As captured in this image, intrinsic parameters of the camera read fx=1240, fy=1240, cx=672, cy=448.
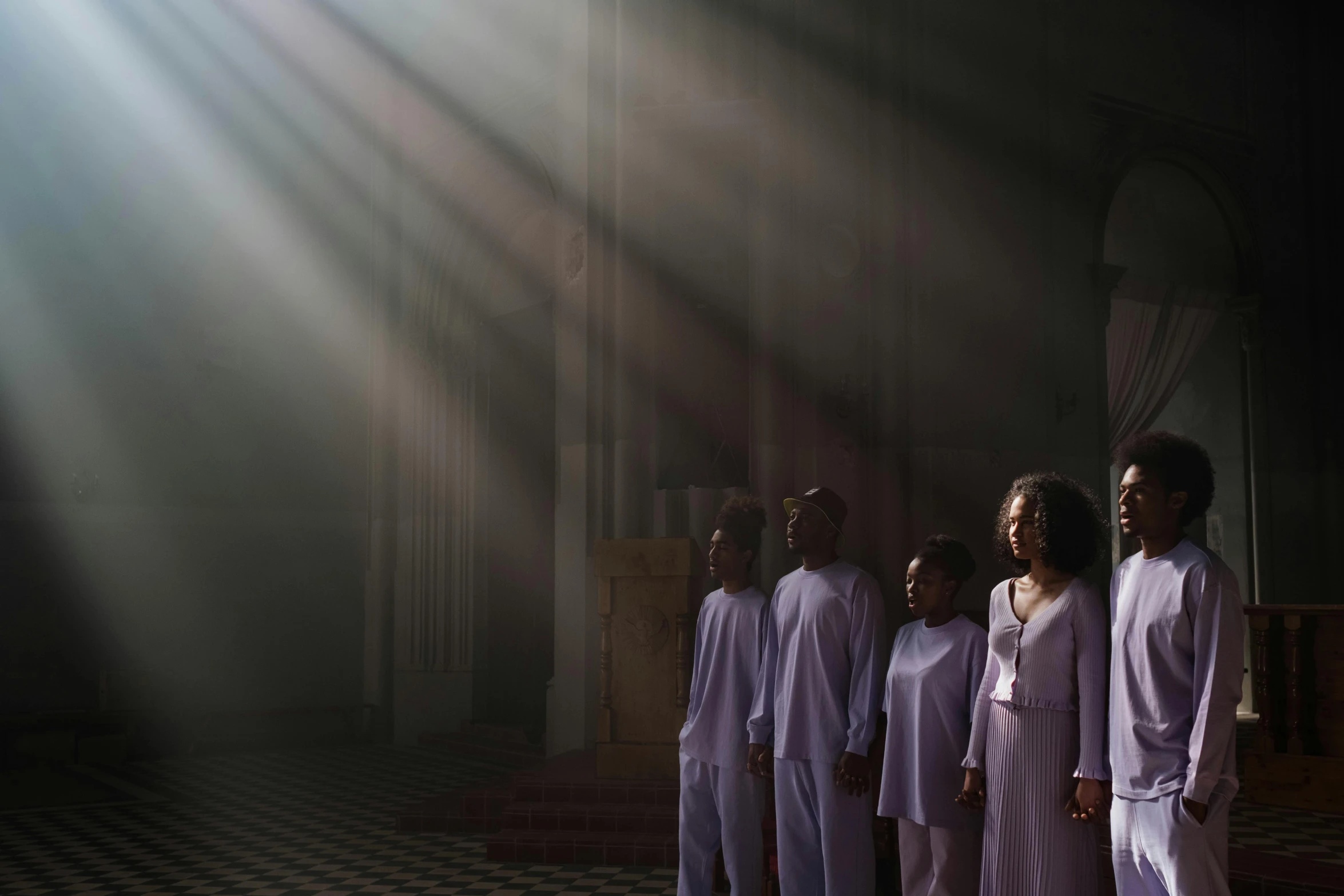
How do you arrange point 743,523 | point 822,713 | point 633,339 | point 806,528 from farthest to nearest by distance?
point 633,339 → point 743,523 → point 806,528 → point 822,713

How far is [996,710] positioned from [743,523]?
63.2 inches

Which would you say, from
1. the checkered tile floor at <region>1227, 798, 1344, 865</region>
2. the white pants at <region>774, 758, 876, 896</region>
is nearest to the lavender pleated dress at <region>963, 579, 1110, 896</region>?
the white pants at <region>774, 758, 876, 896</region>

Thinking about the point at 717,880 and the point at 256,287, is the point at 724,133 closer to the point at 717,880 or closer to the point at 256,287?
the point at 717,880

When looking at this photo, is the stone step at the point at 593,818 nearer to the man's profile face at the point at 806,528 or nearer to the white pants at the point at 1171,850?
the man's profile face at the point at 806,528

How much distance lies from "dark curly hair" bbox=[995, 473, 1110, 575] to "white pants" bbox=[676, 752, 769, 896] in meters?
1.76

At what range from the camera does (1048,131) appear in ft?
30.8

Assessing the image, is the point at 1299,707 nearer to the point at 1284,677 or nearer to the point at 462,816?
the point at 1284,677

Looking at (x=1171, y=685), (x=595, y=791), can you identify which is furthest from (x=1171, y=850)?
(x=595, y=791)

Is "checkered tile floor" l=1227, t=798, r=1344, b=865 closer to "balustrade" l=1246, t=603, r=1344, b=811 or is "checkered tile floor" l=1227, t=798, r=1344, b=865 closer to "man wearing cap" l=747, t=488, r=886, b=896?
"balustrade" l=1246, t=603, r=1344, b=811

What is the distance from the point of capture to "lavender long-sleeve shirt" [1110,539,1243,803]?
2.82 m

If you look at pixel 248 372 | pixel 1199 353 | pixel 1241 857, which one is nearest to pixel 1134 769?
pixel 1241 857

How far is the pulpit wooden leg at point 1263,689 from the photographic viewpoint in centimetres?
743

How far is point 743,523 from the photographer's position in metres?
4.84

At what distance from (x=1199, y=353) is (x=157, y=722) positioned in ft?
33.7
